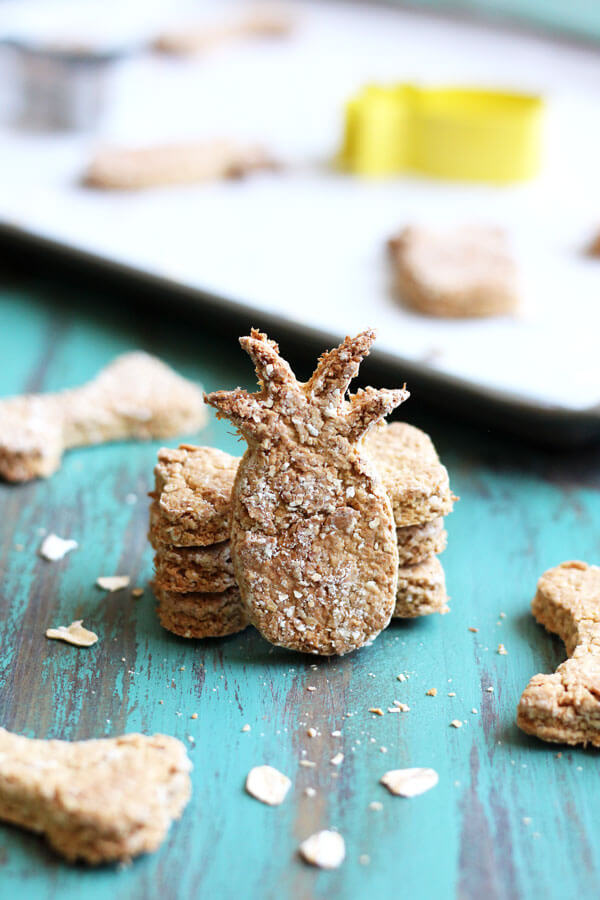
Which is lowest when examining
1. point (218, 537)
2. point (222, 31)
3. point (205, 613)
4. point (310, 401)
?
point (222, 31)

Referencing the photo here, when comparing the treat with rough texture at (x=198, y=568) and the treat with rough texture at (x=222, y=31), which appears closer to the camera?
the treat with rough texture at (x=198, y=568)

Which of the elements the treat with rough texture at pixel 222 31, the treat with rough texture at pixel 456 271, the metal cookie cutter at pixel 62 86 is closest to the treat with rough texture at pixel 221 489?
the treat with rough texture at pixel 456 271

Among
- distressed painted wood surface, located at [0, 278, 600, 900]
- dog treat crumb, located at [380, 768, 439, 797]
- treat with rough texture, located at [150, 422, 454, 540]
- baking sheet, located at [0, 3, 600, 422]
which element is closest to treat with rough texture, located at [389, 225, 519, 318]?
baking sheet, located at [0, 3, 600, 422]

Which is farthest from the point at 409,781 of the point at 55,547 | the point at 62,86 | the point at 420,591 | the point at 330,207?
the point at 62,86

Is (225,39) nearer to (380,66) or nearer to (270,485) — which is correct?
(380,66)

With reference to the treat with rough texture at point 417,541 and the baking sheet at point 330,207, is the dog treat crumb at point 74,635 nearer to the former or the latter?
the treat with rough texture at point 417,541

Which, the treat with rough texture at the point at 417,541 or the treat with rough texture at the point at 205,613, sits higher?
the treat with rough texture at the point at 417,541

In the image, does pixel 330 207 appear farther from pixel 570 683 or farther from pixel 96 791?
pixel 96 791

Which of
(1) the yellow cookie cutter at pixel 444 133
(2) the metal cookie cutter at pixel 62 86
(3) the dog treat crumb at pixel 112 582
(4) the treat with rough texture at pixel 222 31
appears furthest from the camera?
(4) the treat with rough texture at pixel 222 31
